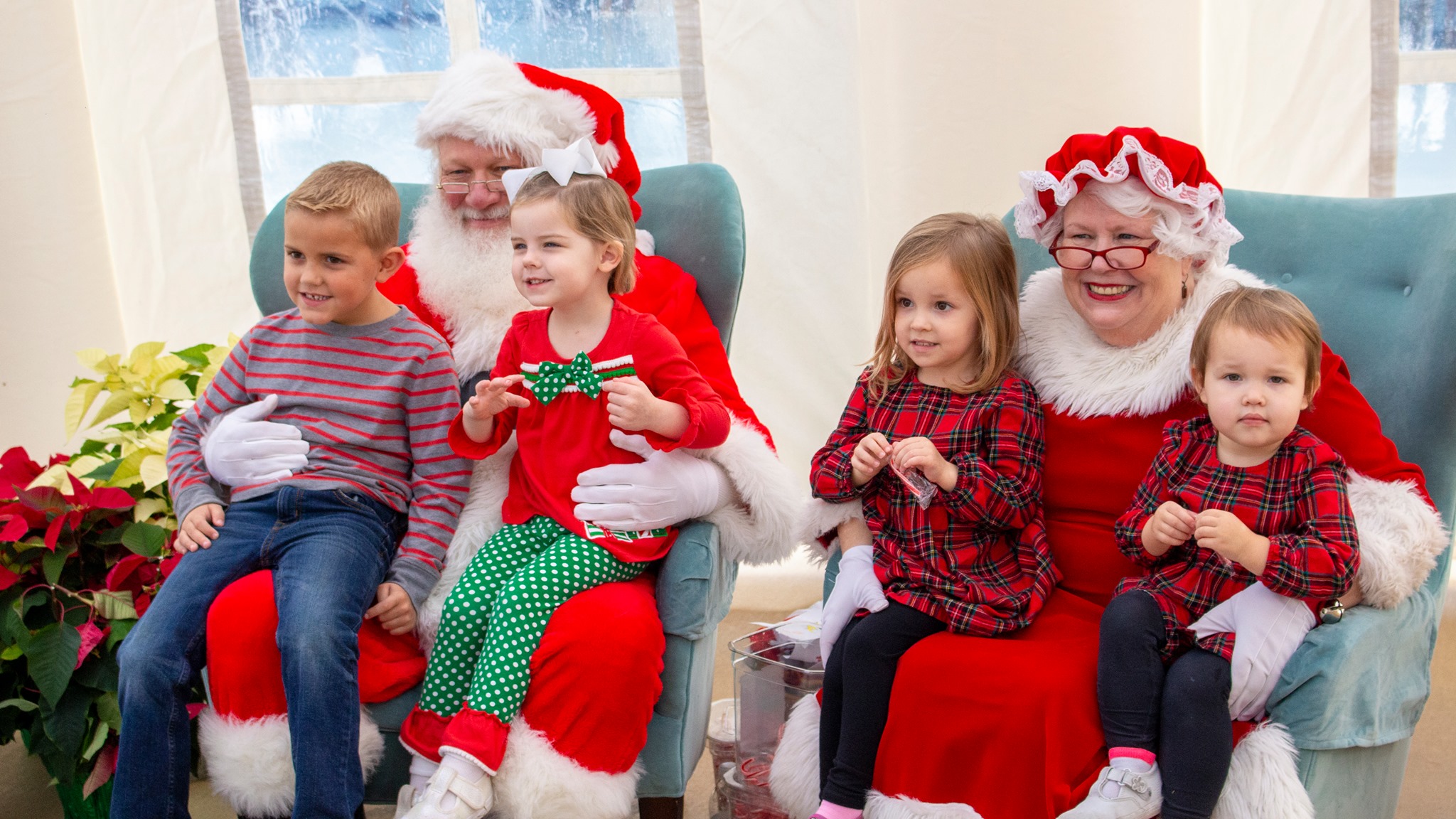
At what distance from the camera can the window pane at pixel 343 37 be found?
3293 mm

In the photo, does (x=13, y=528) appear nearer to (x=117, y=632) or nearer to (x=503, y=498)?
(x=117, y=632)

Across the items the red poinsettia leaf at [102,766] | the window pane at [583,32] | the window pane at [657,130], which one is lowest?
the red poinsettia leaf at [102,766]

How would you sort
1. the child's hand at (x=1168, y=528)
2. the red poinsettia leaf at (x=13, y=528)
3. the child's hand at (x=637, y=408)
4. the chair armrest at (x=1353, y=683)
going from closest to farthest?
the chair armrest at (x=1353, y=683), the child's hand at (x=1168, y=528), the child's hand at (x=637, y=408), the red poinsettia leaf at (x=13, y=528)

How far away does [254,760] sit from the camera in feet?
5.68

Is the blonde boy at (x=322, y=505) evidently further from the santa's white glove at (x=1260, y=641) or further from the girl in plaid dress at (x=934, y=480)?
the santa's white glove at (x=1260, y=641)

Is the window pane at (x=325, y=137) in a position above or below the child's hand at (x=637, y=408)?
above

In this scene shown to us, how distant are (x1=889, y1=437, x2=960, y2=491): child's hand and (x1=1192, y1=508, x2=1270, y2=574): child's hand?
0.38 meters

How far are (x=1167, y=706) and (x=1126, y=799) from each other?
5.3 inches

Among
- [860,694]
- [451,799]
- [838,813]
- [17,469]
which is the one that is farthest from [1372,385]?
[17,469]

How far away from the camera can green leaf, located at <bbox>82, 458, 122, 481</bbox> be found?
7.68 ft

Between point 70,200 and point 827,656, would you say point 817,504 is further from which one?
point 70,200

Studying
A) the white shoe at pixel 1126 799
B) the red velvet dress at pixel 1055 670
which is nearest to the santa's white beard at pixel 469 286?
the red velvet dress at pixel 1055 670

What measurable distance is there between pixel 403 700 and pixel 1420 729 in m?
2.25

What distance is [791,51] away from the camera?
317 centimetres
